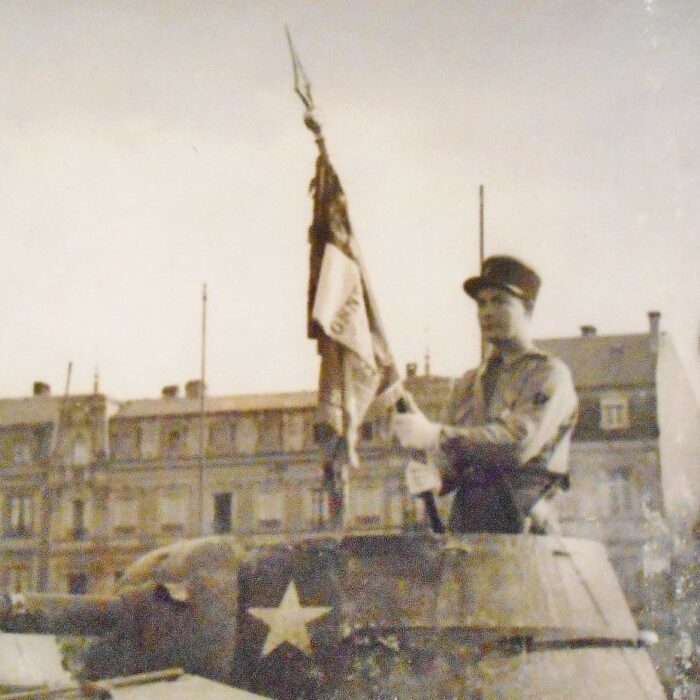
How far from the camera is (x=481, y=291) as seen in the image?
18.8ft

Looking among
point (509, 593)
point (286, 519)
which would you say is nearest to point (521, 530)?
point (509, 593)

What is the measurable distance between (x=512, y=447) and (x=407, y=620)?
3.25ft

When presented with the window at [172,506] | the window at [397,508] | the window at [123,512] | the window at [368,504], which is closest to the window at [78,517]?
the window at [123,512]

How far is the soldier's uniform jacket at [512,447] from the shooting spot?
5301mm

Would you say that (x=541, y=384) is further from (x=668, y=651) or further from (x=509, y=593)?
(x=668, y=651)

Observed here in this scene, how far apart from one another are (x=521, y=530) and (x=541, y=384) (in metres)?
0.71

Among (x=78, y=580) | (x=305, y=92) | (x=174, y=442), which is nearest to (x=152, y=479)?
(x=174, y=442)

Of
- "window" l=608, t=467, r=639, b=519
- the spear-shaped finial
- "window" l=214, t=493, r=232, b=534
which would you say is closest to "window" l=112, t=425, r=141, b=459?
"window" l=214, t=493, r=232, b=534

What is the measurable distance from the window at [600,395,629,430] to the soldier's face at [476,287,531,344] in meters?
22.3

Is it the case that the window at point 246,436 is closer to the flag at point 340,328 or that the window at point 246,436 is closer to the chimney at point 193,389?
the chimney at point 193,389

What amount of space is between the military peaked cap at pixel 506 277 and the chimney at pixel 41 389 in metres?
30.2

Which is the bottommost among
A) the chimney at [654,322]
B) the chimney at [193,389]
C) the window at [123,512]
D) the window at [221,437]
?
the window at [123,512]

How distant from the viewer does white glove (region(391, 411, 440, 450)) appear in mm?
5266

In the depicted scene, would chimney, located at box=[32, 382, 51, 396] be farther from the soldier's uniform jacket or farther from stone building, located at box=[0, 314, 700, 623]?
the soldier's uniform jacket
